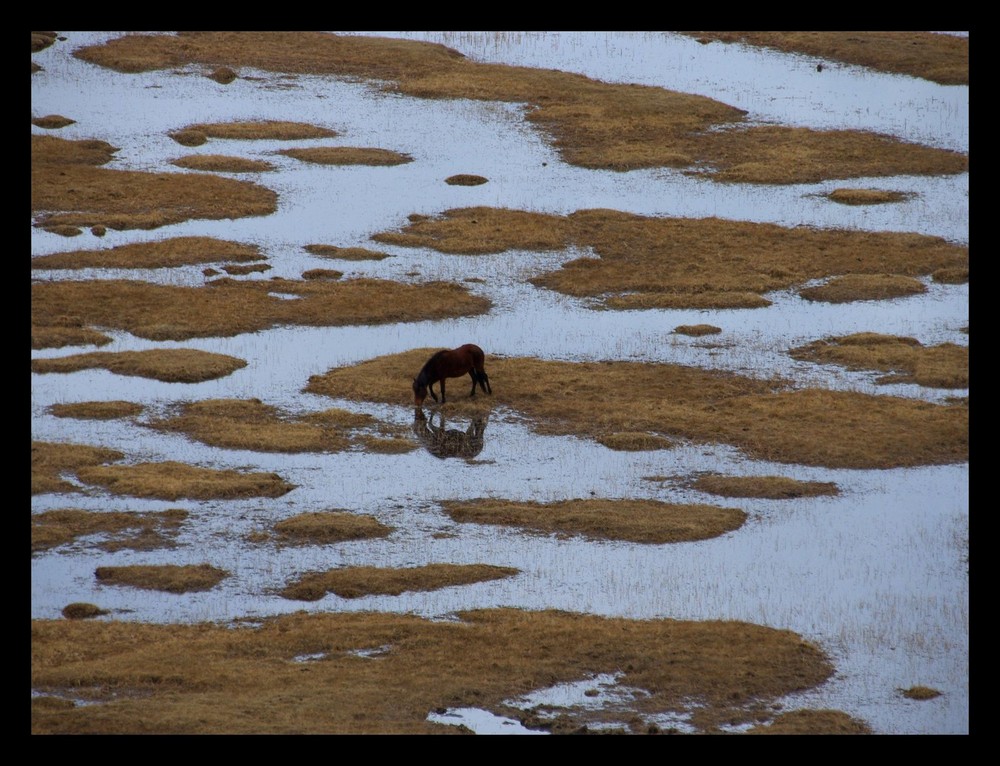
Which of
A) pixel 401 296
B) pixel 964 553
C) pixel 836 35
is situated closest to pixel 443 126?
pixel 401 296

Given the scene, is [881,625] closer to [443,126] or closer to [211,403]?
[211,403]

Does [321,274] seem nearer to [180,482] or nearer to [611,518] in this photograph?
[180,482]

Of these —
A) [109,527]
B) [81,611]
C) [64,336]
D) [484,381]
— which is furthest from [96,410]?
[81,611]

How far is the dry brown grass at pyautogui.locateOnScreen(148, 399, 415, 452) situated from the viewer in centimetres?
3372

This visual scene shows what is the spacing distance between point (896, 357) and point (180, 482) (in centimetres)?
2285

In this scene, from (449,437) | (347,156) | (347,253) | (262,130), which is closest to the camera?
(449,437)

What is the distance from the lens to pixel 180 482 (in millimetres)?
30703

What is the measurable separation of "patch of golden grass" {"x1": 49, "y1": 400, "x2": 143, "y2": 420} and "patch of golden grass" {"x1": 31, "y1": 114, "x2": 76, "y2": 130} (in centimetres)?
3281

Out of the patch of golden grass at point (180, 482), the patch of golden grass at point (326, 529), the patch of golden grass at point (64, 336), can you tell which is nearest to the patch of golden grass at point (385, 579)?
the patch of golden grass at point (326, 529)

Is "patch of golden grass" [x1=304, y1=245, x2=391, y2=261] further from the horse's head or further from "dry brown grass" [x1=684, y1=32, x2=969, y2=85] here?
"dry brown grass" [x1=684, y1=32, x2=969, y2=85]

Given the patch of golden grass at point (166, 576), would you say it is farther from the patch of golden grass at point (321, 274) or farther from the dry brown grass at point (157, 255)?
the dry brown grass at point (157, 255)

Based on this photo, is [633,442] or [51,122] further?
[51,122]

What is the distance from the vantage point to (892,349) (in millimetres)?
42406

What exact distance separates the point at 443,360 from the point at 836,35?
179ft
